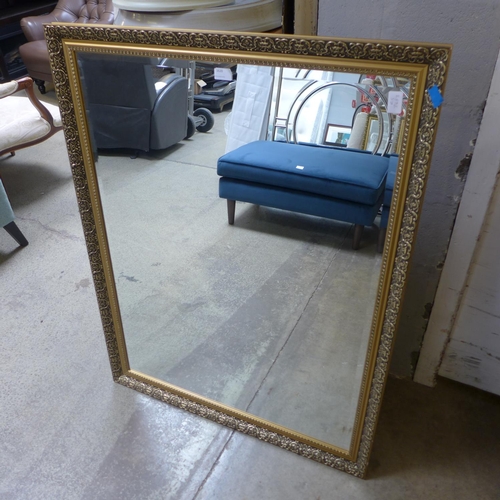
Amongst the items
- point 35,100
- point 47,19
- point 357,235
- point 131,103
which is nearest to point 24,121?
point 35,100

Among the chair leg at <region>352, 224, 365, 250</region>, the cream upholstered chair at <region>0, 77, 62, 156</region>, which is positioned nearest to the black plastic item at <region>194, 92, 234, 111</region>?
the chair leg at <region>352, 224, 365, 250</region>

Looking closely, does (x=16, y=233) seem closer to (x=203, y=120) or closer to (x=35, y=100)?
(x=35, y=100)

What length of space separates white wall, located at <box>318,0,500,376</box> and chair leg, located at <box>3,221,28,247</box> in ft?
5.32

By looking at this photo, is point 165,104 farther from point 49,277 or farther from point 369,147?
point 49,277

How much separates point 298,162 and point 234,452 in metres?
0.76

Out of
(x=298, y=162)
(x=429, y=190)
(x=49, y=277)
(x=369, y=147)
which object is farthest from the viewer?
(x=49, y=277)

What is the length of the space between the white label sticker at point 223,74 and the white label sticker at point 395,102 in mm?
283

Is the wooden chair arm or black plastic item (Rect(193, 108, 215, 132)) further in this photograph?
the wooden chair arm

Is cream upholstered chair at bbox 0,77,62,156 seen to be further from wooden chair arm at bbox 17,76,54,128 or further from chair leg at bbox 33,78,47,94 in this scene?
chair leg at bbox 33,78,47,94

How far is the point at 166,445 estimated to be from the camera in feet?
3.87

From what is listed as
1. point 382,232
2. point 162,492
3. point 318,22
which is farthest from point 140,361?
point 318,22

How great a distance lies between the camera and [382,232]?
82 cm

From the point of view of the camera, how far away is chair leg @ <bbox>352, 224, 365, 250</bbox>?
87 cm

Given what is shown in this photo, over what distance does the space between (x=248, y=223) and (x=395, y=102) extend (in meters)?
0.44
